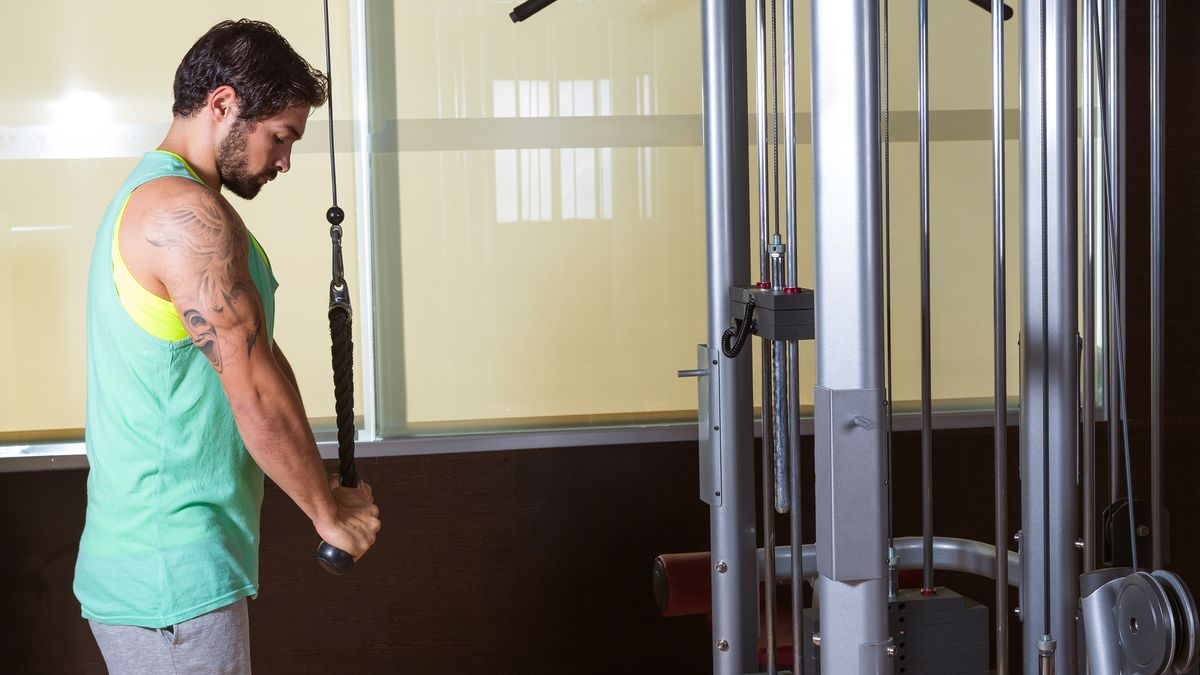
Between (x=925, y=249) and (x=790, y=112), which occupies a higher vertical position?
(x=790, y=112)

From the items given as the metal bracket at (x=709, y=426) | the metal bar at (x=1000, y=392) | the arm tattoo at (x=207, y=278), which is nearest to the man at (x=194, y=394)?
the arm tattoo at (x=207, y=278)

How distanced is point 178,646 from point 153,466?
23 cm

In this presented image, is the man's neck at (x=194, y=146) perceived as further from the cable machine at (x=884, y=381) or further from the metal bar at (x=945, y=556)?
the metal bar at (x=945, y=556)

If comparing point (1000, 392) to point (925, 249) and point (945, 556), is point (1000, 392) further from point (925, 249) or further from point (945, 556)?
point (945, 556)

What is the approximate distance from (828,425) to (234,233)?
2.50 feet

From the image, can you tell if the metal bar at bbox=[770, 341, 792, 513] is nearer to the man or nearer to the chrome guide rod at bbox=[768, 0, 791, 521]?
the chrome guide rod at bbox=[768, 0, 791, 521]

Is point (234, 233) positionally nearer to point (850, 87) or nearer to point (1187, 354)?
point (850, 87)

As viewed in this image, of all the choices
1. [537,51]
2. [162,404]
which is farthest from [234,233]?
[537,51]

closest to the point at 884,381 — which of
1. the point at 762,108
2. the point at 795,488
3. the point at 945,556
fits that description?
the point at 795,488

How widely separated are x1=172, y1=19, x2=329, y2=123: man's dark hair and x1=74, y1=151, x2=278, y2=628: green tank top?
99mm

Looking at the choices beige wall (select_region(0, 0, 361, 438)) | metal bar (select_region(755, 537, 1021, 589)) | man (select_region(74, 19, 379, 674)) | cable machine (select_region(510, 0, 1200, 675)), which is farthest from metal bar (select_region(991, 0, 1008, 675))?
beige wall (select_region(0, 0, 361, 438))

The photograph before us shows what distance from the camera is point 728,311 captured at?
1.62 meters

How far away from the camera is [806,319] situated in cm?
132

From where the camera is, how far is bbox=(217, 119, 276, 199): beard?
4.85ft
